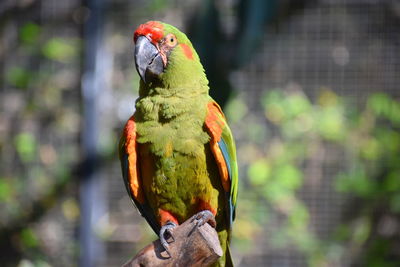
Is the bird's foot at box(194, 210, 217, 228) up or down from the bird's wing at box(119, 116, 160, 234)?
down

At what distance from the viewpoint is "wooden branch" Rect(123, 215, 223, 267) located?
50.3 inches

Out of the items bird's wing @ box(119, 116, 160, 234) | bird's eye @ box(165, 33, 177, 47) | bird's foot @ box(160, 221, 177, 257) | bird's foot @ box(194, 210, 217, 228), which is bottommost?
bird's foot @ box(160, 221, 177, 257)

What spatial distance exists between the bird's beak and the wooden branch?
1.23ft

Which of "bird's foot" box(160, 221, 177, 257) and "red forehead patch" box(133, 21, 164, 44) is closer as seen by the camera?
"bird's foot" box(160, 221, 177, 257)

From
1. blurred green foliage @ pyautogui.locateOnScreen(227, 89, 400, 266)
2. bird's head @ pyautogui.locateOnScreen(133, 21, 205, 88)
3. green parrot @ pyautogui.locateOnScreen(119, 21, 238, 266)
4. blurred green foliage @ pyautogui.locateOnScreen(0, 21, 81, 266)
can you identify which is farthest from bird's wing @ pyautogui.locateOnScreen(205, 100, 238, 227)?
blurred green foliage @ pyautogui.locateOnScreen(0, 21, 81, 266)

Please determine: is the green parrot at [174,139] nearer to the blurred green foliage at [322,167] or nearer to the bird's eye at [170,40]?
the bird's eye at [170,40]

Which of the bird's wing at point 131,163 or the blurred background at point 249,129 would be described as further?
the blurred background at point 249,129

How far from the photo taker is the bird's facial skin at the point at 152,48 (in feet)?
4.75

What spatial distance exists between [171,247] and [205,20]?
63.6 inches

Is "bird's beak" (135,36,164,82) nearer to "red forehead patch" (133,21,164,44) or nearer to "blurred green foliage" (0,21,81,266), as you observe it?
"red forehead patch" (133,21,164,44)

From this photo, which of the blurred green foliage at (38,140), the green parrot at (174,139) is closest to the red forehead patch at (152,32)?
the green parrot at (174,139)

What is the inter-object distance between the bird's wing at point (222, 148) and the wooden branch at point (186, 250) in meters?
0.18

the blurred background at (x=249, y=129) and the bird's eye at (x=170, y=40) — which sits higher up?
the bird's eye at (x=170, y=40)

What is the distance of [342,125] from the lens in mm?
2867
